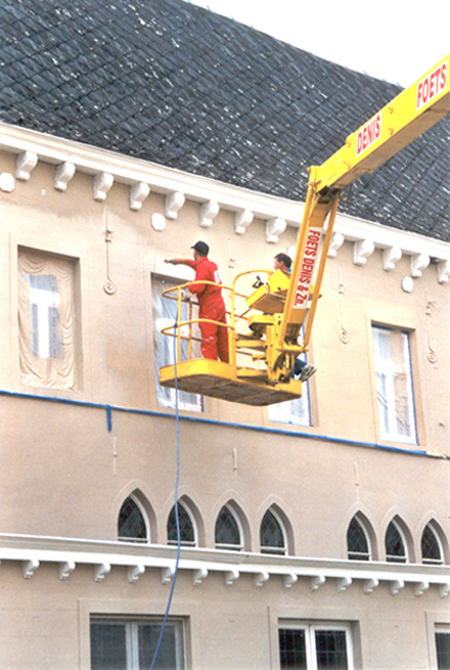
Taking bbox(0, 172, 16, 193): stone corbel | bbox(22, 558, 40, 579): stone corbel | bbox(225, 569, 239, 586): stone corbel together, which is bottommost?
bbox(22, 558, 40, 579): stone corbel

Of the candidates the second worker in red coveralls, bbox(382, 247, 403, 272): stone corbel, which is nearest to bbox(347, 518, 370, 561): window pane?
the second worker in red coveralls

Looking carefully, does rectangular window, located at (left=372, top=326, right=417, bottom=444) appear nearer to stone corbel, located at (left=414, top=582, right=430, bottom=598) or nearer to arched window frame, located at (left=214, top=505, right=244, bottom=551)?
stone corbel, located at (left=414, top=582, right=430, bottom=598)

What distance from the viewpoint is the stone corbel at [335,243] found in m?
20.0

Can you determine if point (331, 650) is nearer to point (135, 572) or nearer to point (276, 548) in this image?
point (276, 548)

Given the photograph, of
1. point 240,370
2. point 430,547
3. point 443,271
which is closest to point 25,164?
point 240,370

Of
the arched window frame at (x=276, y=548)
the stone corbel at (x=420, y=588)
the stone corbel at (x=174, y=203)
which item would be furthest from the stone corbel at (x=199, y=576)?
the stone corbel at (x=174, y=203)

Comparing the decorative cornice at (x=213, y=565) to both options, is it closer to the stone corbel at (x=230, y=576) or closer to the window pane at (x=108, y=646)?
the stone corbel at (x=230, y=576)

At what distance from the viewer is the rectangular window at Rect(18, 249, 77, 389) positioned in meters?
16.5

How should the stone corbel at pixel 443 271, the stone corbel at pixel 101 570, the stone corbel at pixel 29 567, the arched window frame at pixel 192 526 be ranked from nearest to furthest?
the stone corbel at pixel 29 567, the stone corbel at pixel 101 570, the arched window frame at pixel 192 526, the stone corbel at pixel 443 271

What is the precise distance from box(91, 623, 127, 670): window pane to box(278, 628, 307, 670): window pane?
2732 millimetres

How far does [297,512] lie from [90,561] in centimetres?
396

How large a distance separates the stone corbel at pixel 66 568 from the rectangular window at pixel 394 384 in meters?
6.76

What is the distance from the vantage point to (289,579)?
705 inches

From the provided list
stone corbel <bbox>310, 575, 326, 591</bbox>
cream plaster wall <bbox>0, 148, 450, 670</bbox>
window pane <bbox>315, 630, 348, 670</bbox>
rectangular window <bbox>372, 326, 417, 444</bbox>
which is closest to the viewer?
cream plaster wall <bbox>0, 148, 450, 670</bbox>
